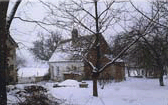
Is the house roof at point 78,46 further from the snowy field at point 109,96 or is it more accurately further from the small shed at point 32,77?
the small shed at point 32,77

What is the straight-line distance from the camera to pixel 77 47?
45.3 feet

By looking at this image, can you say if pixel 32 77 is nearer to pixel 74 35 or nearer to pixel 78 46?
pixel 78 46

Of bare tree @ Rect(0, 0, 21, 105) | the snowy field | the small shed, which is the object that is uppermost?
bare tree @ Rect(0, 0, 21, 105)

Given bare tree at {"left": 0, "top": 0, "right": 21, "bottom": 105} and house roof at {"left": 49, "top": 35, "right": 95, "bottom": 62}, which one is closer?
bare tree at {"left": 0, "top": 0, "right": 21, "bottom": 105}

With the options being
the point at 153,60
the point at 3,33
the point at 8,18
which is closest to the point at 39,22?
the point at 8,18

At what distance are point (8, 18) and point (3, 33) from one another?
962mm

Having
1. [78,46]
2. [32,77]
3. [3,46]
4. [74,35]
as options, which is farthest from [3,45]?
[32,77]

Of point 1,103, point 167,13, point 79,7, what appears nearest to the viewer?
point 1,103

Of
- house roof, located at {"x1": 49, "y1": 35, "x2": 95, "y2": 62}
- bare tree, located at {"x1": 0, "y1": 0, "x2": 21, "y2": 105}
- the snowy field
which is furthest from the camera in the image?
house roof, located at {"x1": 49, "y1": 35, "x2": 95, "y2": 62}

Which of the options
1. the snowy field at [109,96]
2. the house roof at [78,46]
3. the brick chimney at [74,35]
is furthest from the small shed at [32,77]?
the brick chimney at [74,35]

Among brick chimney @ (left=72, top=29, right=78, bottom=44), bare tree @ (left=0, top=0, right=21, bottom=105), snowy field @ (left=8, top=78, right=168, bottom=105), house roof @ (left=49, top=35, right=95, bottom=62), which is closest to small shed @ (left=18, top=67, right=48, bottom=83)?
snowy field @ (left=8, top=78, right=168, bottom=105)

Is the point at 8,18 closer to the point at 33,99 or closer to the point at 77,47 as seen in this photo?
the point at 33,99

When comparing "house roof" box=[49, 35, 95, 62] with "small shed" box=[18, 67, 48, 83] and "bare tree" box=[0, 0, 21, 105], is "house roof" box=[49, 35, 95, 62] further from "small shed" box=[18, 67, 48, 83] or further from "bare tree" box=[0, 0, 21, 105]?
"small shed" box=[18, 67, 48, 83]

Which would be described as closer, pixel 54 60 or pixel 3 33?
pixel 3 33
